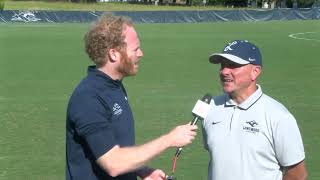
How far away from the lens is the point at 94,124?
386cm

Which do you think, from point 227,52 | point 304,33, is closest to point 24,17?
point 304,33

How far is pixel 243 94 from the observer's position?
4582 mm

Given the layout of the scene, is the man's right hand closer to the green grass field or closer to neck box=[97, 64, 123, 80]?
neck box=[97, 64, 123, 80]

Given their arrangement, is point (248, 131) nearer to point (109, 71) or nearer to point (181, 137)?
point (181, 137)

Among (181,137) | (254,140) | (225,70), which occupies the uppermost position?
(225,70)

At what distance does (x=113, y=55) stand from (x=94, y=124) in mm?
453

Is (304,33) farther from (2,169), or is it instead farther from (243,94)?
(243,94)

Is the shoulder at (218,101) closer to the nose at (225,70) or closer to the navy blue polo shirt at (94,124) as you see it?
the nose at (225,70)

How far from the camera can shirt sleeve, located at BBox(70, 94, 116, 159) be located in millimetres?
3852

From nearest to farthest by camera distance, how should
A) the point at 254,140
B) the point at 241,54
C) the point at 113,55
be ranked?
the point at 113,55 → the point at 254,140 → the point at 241,54

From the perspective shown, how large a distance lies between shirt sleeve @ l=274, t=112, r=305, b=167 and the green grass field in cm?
431

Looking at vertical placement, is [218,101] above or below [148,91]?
above

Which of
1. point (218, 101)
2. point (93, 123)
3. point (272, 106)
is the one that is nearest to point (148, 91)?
point (218, 101)

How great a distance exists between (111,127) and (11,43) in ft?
95.4
